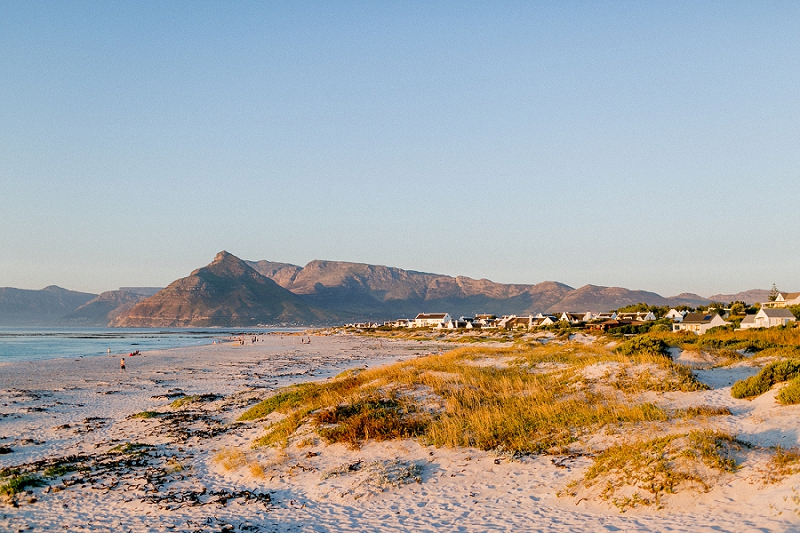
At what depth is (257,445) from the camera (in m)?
15.1

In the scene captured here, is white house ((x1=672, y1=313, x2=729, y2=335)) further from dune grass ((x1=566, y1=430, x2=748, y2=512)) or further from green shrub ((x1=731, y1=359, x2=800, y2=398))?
dune grass ((x1=566, y1=430, x2=748, y2=512))

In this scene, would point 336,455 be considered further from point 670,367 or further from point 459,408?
point 670,367

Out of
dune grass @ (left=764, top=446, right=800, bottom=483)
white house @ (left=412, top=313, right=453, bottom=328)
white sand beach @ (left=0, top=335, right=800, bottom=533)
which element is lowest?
white house @ (left=412, top=313, right=453, bottom=328)

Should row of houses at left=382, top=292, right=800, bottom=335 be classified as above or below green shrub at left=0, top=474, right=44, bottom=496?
below

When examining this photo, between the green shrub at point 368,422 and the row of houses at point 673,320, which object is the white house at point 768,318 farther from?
the green shrub at point 368,422

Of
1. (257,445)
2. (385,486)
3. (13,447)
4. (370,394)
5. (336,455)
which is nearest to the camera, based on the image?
(385,486)

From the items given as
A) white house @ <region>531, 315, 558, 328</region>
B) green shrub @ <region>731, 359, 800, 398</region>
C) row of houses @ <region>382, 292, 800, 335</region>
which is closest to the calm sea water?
green shrub @ <region>731, 359, 800, 398</region>

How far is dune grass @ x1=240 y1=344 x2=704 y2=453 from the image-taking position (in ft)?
44.7

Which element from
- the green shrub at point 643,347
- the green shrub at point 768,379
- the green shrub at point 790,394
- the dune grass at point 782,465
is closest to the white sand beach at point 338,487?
Result: the dune grass at point 782,465

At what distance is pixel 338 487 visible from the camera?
11.6 meters

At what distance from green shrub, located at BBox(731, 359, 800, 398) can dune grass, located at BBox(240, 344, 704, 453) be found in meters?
1.50

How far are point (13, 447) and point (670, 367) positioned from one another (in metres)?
22.2

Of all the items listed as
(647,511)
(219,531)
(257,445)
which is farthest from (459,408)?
(219,531)

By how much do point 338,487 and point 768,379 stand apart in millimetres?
13164
